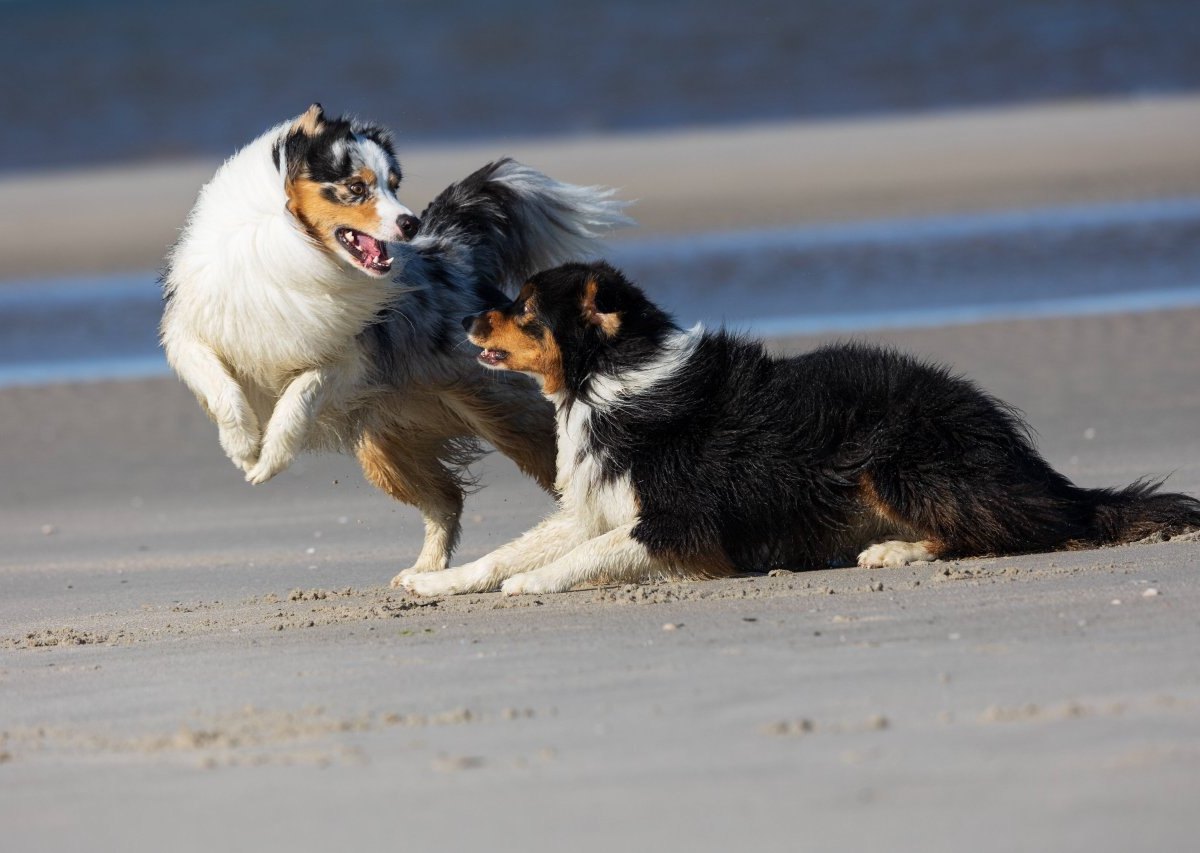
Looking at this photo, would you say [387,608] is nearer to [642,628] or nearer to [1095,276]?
[642,628]

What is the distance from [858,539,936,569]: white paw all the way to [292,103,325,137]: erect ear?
7.85ft

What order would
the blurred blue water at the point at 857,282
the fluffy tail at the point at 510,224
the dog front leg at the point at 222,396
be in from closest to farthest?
the dog front leg at the point at 222,396, the fluffy tail at the point at 510,224, the blurred blue water at the point at 857,282

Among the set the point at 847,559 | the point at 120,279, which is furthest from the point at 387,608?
the point at 120,279

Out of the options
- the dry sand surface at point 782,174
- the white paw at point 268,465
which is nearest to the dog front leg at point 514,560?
the white paw at point 268,465

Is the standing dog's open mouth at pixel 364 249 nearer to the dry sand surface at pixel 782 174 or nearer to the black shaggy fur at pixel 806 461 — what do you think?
the black shaggy fur at pixel 806 461

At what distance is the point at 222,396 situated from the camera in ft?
20.4

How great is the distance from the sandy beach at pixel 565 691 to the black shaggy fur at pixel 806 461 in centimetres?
20

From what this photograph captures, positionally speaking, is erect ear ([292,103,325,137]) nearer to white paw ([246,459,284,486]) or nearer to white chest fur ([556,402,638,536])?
white paw ([246,459,284,486])

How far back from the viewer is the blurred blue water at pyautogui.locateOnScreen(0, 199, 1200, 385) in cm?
1259

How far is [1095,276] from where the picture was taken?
45.3 ft

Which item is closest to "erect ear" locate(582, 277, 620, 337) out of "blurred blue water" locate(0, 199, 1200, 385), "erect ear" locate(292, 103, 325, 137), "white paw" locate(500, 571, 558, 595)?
"white paw" locate(500, 571, 558, 595)

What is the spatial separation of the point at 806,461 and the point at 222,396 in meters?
2.06

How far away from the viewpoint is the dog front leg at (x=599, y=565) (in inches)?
228

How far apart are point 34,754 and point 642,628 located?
1.74 m
